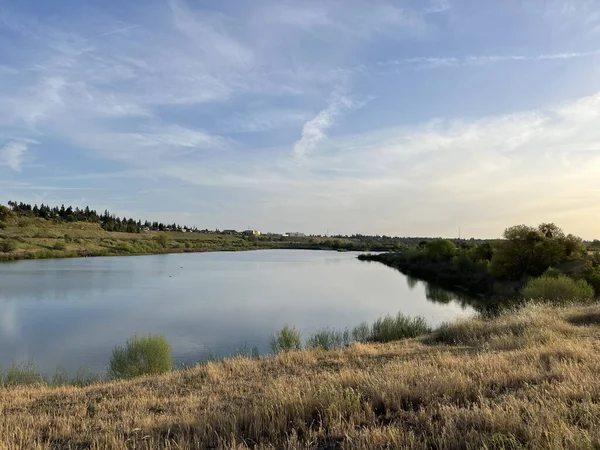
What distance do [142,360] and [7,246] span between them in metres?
63.7

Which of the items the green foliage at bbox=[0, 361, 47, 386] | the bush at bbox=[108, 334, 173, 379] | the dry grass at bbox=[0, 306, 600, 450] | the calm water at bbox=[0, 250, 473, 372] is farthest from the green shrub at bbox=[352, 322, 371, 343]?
the green foliage at bbox=[0, 361, 47, 386]

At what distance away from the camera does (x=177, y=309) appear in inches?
974

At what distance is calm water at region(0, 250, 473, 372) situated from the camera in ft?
53.6

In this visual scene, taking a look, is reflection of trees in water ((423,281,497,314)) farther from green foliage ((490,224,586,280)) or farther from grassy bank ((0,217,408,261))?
grassy bank ((0,217,408,261))

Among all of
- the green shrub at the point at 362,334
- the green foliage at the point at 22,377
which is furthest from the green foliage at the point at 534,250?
the green foliage at the point at 22,377

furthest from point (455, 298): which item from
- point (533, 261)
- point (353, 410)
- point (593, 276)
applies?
point (353, 410)

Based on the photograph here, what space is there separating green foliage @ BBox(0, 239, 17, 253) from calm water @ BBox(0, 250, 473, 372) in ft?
82.0

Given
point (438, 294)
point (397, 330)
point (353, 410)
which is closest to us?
point (353, 410)

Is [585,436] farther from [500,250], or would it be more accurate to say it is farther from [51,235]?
[51,235]

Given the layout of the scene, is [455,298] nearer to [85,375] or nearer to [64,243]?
[85,375]

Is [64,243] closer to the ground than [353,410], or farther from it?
closer to the ground

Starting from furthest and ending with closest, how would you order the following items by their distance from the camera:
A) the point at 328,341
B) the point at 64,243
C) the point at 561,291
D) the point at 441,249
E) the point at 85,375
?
the point at 64,243, the point at 441,249, the point at 561,291, the point at 328,341, the point at 85,375

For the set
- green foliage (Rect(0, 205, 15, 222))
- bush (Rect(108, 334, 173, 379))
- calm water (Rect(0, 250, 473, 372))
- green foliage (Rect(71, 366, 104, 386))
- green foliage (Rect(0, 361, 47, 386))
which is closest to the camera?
green foliage (Rect(0, 361, 47, 386))

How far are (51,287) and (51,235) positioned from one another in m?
54.6
